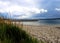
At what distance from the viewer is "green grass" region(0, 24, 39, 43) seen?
8758 millimetres

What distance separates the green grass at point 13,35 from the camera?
28.7 ft

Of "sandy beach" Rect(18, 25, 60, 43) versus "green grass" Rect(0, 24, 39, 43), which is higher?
"green grass" Rect(0, 24, 39, 43)

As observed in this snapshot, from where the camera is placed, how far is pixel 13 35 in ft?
30.0

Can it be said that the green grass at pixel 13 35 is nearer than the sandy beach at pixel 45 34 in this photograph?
Yes

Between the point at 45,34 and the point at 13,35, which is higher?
the point at 13,35

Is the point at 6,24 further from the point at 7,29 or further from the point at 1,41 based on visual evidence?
the point at 1,41

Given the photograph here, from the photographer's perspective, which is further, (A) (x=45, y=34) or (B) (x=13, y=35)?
(A) (x=45, y=34)

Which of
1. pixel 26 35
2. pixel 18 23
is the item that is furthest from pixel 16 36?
pixel 18 23

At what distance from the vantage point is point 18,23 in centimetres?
1019

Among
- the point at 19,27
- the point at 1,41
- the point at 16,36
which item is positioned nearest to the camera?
the point at 1,41

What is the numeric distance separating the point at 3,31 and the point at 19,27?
3.27 feet

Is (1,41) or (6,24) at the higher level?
(6,24)

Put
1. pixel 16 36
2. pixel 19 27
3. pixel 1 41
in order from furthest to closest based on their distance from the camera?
pixel 19 27
pixel 16 36
pixel 1 41

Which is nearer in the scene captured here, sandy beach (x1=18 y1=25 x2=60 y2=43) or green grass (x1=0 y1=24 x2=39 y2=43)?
green grass (x1=0 y1=24 x2=39 y2=43)
